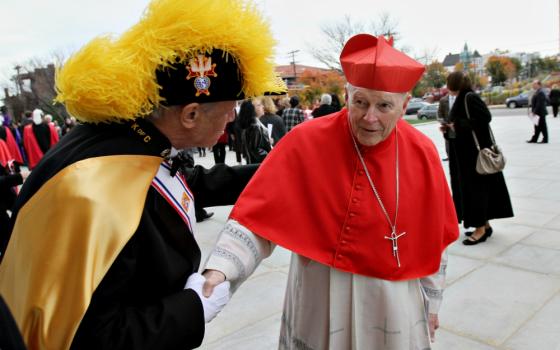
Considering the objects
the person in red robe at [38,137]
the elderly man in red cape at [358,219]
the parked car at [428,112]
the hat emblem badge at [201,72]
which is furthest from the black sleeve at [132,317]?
the parked car at [428,112]

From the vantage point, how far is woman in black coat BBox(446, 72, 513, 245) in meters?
4.38

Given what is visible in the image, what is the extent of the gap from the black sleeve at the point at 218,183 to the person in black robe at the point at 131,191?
34 cm

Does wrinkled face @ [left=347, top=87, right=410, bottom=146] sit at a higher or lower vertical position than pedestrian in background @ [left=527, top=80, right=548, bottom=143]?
higher

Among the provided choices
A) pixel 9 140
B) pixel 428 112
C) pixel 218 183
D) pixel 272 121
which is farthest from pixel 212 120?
pixel 428 112

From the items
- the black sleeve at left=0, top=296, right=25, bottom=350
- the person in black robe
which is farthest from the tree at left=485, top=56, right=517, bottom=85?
the black sleeve at left=0, top=296, right=25, bottom=350

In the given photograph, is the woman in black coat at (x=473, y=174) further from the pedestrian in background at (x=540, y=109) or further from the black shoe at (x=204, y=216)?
the pedestrian in background at (x=540, y=109)

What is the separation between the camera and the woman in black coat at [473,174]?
438cm

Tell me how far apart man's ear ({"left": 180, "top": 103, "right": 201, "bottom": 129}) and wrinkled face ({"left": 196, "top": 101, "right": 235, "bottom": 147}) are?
0.01 meters

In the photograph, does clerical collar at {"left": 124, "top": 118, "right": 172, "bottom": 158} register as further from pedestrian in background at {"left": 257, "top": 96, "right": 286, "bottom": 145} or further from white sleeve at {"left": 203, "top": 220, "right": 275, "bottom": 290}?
pedestrian in background at {"left": 257, "top": 96, "right": 286, "bottom": 145}

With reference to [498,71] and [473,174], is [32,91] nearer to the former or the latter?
[473,174]

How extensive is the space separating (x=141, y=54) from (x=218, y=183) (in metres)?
0.75

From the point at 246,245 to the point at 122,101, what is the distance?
72 cm

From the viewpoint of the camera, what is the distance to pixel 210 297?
132 cm

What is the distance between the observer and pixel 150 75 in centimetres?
122
